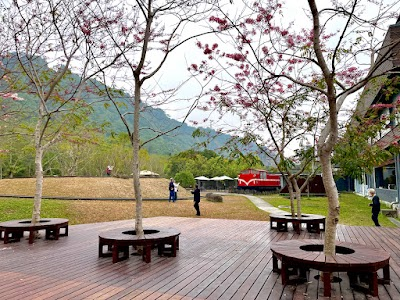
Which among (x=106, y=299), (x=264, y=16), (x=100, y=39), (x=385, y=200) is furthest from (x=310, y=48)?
(x=385, y=200)

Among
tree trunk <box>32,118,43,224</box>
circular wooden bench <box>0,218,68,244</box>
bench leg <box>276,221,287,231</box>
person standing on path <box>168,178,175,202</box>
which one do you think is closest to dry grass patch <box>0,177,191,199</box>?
person standing on path <box>168,178,175,202</box>

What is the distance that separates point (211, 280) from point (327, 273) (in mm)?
1607

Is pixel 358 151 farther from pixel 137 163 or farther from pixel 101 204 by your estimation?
pixel 101 204

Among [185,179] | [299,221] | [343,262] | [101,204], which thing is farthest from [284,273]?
[185,179]

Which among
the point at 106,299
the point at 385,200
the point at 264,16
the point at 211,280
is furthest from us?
the point at 385,200

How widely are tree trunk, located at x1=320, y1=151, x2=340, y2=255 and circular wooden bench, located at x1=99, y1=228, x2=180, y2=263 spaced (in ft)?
9.45

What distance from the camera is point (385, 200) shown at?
19.3 metres

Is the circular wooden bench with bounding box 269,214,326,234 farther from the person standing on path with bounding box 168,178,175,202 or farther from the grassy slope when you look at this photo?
the person standing on path with bounding box 168,178,175,202

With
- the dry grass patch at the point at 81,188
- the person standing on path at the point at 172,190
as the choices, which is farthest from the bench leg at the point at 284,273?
the dry grass patch at the point at 81,188

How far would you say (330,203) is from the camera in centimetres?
414

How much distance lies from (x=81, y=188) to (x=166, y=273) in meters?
18.7

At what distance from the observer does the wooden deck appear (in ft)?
12.9

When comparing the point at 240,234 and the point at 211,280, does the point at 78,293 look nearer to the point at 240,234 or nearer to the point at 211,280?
the point at 211,280

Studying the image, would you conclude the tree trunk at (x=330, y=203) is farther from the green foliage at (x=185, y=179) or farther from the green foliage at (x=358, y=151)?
the green foliage at (x=185, y=179)
